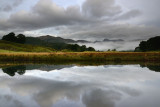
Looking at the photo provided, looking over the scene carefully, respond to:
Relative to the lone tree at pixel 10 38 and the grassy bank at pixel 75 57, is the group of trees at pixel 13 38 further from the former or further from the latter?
the grassy bank at pixel 75 57

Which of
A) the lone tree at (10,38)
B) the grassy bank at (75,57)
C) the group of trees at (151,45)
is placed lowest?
the grassy bank at (75,57)

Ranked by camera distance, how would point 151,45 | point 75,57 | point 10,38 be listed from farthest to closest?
point 10,38
point 151,45
point 75,57

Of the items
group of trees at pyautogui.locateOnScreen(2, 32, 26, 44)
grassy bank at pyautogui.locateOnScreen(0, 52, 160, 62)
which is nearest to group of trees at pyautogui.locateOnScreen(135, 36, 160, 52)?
grassy bank at pyautogui.locateOnScreen(0, 52, 160, 62)

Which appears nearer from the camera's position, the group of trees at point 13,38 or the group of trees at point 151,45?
the group of trees at point 151,45

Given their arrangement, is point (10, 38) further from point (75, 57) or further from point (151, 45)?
point (75, 57)

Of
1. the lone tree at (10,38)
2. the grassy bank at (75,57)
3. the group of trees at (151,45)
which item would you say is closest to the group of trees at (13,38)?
the lone tree at (10,38)

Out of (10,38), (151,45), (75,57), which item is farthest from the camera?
(10,38)

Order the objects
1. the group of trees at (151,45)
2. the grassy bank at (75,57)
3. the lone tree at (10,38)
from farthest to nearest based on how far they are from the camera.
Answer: the lone tree at (10,38) → the group of trees at (151,45) → the grassy bank at (75,57)

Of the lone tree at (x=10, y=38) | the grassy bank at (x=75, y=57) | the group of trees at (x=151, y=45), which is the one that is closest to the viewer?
the grassy bank at (x=75, y=57)

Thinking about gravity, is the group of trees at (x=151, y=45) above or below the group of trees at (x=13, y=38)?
below

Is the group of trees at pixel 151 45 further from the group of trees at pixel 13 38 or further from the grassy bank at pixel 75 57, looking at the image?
the group of trees at pixel 13 38

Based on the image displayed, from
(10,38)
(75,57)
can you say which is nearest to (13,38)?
(10,38)

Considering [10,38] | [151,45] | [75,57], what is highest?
[10,38]

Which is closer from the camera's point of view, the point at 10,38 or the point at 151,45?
the point at 151,45
